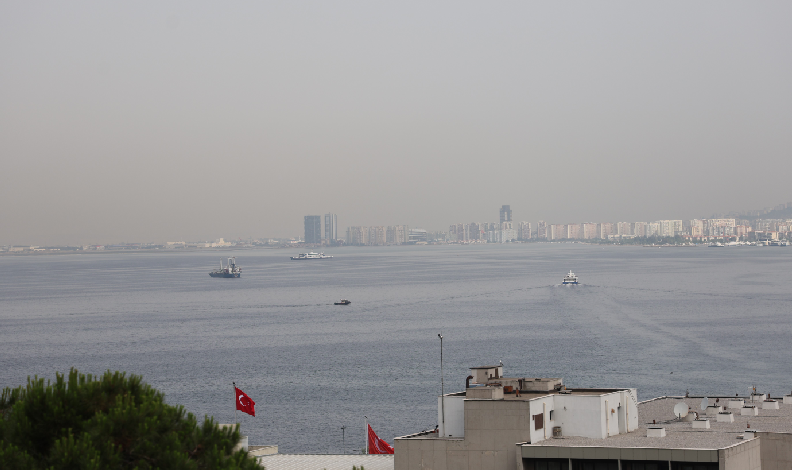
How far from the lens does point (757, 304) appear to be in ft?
374

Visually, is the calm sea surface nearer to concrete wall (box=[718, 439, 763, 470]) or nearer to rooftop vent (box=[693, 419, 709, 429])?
rooftop vent (box=[693, 419, 709, 429])

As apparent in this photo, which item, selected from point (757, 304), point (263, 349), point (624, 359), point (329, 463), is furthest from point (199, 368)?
point (757, 304)

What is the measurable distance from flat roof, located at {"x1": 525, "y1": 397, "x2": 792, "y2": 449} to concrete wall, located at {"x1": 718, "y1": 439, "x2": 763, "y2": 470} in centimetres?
31

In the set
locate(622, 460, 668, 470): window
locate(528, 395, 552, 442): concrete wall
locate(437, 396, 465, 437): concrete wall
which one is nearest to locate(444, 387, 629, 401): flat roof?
locate(437, 396, 465, 437): concrete wall

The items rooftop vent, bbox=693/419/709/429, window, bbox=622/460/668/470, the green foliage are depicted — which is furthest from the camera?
rooftop vent, bbox=693/419/709/429

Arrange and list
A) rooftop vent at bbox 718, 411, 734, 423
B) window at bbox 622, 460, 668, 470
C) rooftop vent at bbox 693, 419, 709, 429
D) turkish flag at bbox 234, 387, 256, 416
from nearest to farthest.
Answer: window at bbox 622, 460, 668, 470 < rooftop vent at bbox 693, 419, 709, 429 < rooftop vent at bbox 718, 411, 734, 423 < turkish flag at bbox 234, 387, 256, 416

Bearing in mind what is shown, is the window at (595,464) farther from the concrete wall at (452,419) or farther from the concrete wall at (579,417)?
the concrete wall at (452,419)

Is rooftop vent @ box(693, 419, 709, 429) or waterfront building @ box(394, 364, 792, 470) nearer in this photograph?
waterfront building @ box(394, 364, 792, 470)

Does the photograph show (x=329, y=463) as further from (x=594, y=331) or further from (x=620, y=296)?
(x=620, y=296)

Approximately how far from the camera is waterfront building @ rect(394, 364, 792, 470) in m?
18.8

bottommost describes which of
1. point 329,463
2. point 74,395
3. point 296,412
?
point 296,412

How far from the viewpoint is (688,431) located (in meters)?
22.1

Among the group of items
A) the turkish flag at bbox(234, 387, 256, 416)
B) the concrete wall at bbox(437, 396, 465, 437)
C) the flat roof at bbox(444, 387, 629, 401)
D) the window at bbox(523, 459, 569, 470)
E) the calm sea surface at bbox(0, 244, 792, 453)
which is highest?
the flat roof at bbox(444, 387, 629, 401)

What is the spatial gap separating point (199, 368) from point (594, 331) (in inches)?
1547
